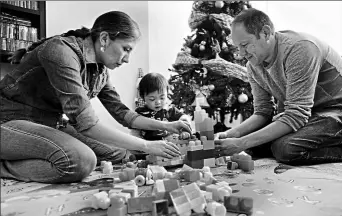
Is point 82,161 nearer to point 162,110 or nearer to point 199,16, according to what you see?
point 162,110

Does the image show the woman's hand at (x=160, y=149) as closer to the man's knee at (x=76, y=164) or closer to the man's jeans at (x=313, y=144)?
the man's knee at (x=76, y=164)

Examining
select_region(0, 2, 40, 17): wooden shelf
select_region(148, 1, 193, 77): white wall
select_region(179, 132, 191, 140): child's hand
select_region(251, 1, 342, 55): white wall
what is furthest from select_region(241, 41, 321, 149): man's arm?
select_region(148, 1, 193, 77): white wall

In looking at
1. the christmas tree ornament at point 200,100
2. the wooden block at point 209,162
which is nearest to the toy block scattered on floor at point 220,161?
the wooden block at point 209,162

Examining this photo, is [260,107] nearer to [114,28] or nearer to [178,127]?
[178,127]

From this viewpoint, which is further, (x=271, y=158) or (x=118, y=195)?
(x=271, y=158)

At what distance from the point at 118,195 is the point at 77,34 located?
628 mm

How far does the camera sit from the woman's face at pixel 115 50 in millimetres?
1126

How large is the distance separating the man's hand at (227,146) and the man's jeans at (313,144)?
0.21 meters

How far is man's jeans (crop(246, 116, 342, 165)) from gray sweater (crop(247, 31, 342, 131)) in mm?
38

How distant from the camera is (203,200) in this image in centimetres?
76

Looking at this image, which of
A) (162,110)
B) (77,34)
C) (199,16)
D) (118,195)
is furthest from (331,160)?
(199,16)

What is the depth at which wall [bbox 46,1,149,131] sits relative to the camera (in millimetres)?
2117

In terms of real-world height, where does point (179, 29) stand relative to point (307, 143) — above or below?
above

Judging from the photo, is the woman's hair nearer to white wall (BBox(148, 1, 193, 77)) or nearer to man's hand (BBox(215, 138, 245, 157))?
man's hand (BBox(215, 138, 245, 157))
